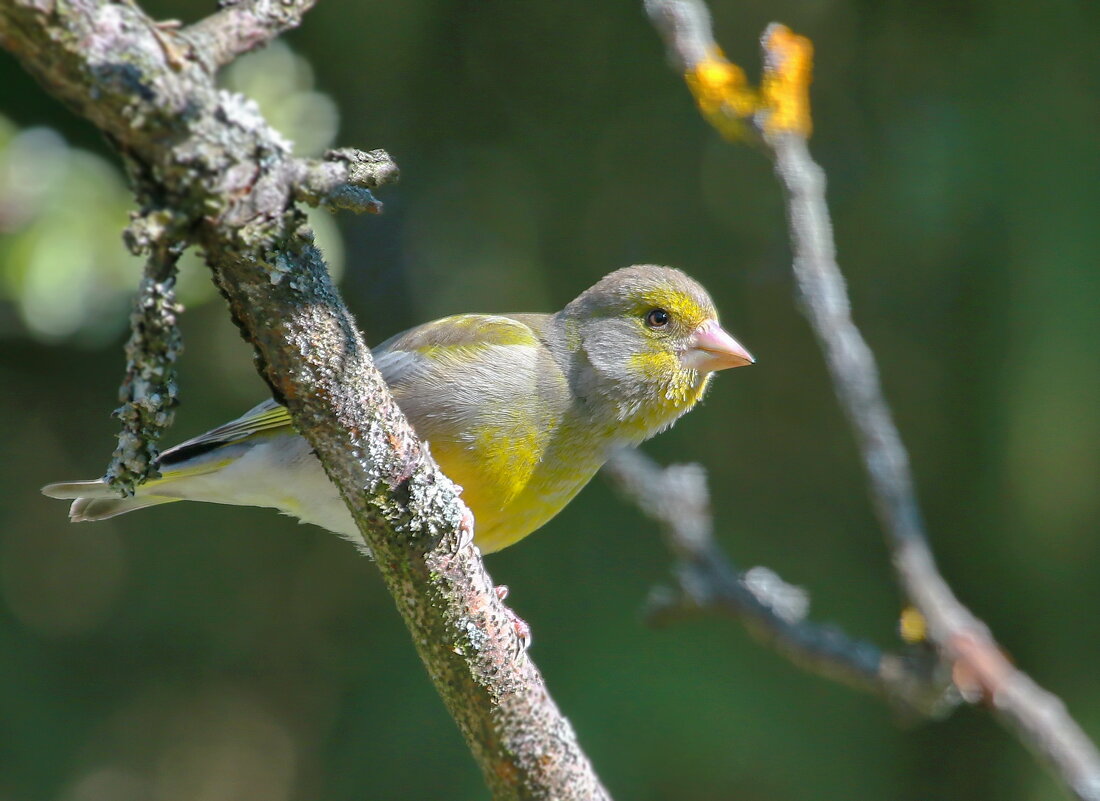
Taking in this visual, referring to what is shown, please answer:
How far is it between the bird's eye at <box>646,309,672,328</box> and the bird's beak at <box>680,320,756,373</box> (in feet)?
0.33

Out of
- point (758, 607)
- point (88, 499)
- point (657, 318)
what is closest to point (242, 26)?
A: point (758, 607)

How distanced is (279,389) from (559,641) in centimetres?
325

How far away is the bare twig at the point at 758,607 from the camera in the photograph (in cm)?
211

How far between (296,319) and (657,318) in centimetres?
208

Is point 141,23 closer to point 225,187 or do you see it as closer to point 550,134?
point 225,187

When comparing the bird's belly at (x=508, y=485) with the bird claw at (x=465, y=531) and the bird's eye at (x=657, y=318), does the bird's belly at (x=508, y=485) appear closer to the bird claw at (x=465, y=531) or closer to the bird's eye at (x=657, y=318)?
the bird's eye at (x=657, y=318)

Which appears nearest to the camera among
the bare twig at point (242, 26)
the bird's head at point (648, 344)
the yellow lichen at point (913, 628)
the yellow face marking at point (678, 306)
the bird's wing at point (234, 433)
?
the bare twig at point (242, 26)

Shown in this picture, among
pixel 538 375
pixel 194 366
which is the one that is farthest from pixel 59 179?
pixel 194 366

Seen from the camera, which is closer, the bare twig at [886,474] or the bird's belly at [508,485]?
the bare twig at [886,474]

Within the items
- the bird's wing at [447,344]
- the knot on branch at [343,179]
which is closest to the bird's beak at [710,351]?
the bird's wing at [447,344]

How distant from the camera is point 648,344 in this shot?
3.61 metres

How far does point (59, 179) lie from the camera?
3482 mm

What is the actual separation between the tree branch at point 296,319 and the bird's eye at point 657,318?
1475 millimetres

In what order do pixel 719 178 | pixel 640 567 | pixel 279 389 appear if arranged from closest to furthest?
pixel 279 389 → pixel 640 567 → pixel 719 178
